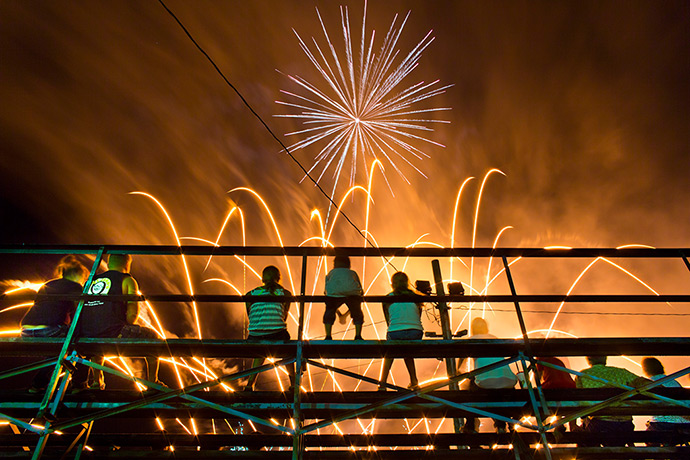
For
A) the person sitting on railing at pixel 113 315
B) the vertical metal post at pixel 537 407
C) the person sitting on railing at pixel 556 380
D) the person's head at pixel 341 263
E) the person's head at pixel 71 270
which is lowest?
the vertical metal post at pixel 537 407

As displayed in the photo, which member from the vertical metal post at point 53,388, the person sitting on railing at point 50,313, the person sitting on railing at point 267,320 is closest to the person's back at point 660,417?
the person sitting on railing at point 267,320

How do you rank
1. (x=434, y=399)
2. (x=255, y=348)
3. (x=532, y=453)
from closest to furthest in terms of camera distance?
(x=434, y=399), (x=255, y=348), (x=532, y=453)

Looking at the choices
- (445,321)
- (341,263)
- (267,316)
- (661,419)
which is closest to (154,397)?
(267,316)

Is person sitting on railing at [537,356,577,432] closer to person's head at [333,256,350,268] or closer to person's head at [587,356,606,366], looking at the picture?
person's head at [587,356,606,366]

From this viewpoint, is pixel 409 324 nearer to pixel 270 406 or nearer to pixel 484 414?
pixel 484 414

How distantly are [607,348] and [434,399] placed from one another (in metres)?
2.08

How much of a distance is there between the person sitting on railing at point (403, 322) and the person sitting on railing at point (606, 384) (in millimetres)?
1985

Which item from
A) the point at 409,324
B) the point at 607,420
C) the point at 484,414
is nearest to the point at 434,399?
the point at 484,414

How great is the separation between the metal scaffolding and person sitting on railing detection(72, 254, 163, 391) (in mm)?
271

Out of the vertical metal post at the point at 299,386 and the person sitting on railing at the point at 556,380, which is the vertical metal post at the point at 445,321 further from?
the vertical metal post at the point at 299,386

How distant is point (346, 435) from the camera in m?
4.65

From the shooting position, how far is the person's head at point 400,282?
17.6 feet

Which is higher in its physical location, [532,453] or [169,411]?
[169,411]

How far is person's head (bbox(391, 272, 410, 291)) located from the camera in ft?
17.6
